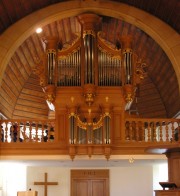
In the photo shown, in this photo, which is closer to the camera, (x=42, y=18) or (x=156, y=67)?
(x=42, y=18)

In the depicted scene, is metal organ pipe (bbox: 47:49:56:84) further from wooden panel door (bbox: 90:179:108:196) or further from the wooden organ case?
wooden panel door (bbox: 90:179:108:196)

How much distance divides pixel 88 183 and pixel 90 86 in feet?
19.5

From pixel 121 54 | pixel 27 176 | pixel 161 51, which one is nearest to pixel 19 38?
pixel 121 54

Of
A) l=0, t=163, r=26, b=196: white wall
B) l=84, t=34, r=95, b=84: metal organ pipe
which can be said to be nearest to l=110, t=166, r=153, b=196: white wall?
l=0, t=163, r=26, b=196: white wall

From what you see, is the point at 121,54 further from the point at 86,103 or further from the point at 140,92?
the point at 140,92

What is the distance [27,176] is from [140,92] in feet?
18.1

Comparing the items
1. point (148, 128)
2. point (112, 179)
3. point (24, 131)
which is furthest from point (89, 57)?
point (112, 179)

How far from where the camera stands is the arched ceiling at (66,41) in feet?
46.8

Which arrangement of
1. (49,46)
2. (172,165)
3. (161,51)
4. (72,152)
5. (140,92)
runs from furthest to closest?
(140,92)
(161,51)
(49,46)
(72,152)
(172,165)

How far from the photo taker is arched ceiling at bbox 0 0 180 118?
46.8 ft

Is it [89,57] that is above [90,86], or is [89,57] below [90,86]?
above

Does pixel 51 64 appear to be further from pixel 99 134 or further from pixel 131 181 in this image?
pixel 131 181

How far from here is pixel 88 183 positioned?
58.5 feet

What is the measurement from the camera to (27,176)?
1775 centimetres
